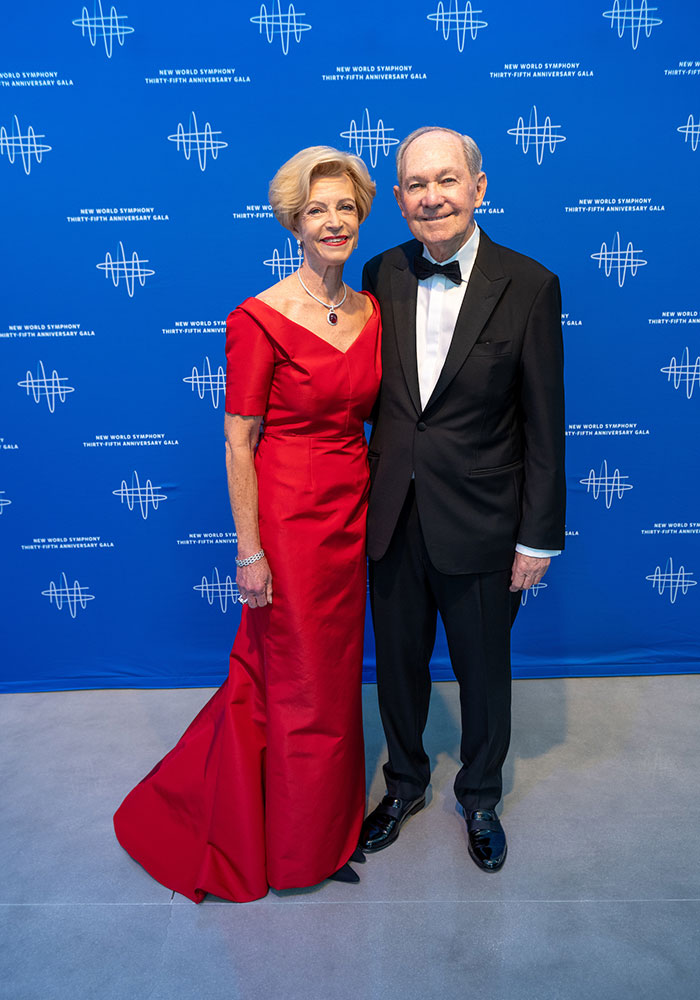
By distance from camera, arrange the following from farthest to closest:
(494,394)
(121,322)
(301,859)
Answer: (121,322) < (301,859) < (494,394)

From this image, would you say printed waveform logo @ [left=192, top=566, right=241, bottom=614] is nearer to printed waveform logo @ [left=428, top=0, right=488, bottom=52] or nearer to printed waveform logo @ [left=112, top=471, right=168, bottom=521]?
printed waveform logo @ [left=112, top=471, right=168, bottom=521]

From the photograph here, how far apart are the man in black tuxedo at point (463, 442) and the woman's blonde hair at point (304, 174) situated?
0.13m

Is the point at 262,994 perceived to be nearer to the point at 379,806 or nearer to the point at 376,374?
the point at 379,806

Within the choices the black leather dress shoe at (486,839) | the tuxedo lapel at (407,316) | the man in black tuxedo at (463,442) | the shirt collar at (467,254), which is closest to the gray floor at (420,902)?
the black leather dress shoe at (486,839)

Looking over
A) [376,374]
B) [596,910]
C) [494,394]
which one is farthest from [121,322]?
[596,910]

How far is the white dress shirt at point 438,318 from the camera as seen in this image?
1917 mm

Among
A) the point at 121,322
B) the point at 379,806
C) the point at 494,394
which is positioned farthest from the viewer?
the point at 121,322

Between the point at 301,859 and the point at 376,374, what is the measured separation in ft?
4.00

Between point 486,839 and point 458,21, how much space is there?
254 cm

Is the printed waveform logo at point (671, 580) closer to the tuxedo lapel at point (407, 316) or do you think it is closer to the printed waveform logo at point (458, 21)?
the tuxedo lapel at point (407, 316)

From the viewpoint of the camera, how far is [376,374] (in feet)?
6.36

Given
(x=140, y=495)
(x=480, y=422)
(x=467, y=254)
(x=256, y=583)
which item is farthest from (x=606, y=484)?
(x=140, y=495)

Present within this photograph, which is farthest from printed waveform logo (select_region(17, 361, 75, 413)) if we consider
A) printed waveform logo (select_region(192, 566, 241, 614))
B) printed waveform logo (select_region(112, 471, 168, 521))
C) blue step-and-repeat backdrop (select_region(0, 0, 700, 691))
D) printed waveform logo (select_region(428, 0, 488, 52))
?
printed waveform logo (select_region(428, 0, 488, 52))

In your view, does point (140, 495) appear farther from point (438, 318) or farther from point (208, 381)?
point (438, 318)
